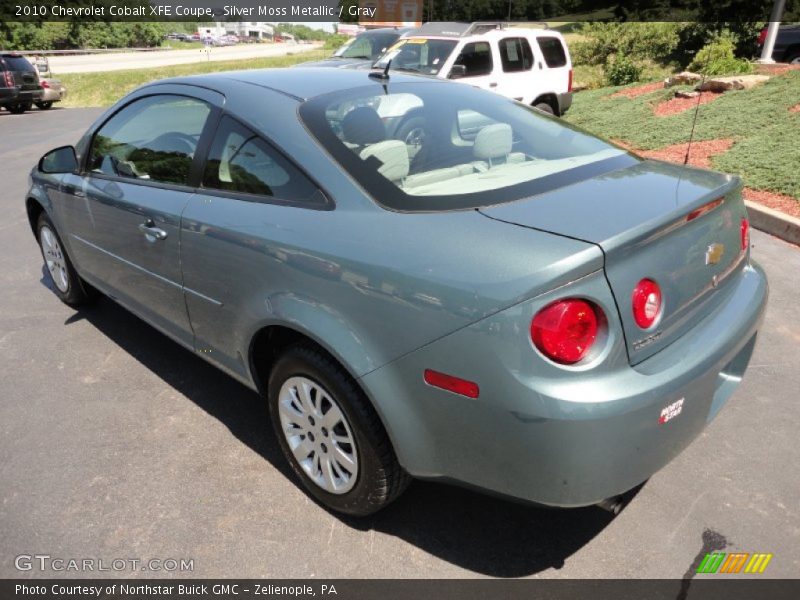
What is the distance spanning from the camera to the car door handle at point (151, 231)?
116 inches

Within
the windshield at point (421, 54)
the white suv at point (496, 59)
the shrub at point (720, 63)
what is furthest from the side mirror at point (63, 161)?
the shrub at point (720, 63)

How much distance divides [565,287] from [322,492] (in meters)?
1.37

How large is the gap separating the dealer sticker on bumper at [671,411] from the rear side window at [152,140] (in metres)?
2.22

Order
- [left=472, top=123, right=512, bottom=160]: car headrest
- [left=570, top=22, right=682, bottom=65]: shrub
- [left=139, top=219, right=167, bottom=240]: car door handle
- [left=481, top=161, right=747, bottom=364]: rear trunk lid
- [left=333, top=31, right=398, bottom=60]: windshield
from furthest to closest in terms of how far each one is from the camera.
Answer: [left=570, top=22, right=682, bottom=65]: shrub, [left=333, top=31, right=398, bottom=60]: windshield, [left=139, top=219, right=167, bottom=240]: car door handle, [left=472, top=123, right=512, bottom=160]: car headrest, [left=481, top=161, right=747, bottom=364]: rear trunk lid

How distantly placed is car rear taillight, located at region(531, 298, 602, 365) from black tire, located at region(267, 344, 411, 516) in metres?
0.70

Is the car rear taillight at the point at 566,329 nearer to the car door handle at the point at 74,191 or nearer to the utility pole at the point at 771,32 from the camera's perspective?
the car door handle at the point at 74,191

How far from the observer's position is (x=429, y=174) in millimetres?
2551

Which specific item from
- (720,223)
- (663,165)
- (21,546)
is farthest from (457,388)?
(21,546)

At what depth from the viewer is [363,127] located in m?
2.65

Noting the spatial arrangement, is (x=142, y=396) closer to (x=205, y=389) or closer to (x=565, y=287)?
(x=205, y=389)

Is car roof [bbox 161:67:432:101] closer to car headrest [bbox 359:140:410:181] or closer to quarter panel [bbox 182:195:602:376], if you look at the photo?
car headrest [bbox 359:140:410:181]

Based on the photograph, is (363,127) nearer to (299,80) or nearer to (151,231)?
(299,80)

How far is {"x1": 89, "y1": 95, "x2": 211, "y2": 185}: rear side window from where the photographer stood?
304 cm

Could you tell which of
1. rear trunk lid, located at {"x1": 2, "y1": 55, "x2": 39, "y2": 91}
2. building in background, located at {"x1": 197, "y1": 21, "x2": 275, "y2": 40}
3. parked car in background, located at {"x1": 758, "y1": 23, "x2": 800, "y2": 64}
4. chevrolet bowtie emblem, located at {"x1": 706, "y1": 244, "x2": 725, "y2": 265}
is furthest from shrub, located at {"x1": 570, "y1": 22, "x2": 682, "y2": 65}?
building in background, located at {"x1": 197, "y1": 21, "x2": 275, "y2": 40}
